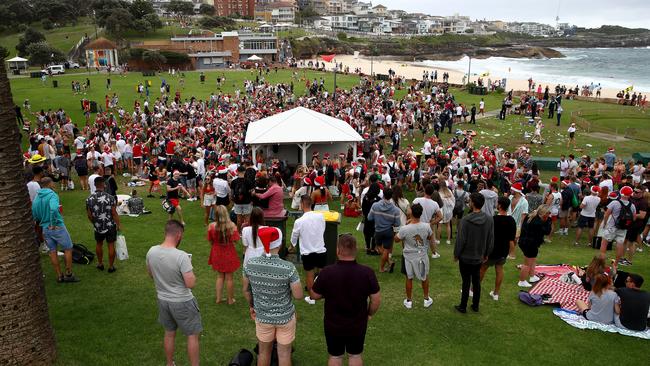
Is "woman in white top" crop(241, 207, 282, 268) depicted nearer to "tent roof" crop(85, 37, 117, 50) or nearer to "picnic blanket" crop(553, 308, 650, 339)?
"picnic blanket" crop(553, 308, 650, 339)

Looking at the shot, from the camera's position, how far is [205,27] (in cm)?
10512

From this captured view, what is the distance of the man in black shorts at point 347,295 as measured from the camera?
4.20 meters

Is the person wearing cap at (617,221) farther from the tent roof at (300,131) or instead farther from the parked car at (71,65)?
the parked car at (71,65)

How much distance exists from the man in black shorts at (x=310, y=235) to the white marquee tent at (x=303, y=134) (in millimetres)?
9238

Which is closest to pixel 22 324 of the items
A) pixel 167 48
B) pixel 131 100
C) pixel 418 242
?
pixel 418 242

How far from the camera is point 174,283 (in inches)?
185

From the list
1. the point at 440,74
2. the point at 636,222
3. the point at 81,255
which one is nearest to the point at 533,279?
the point at 636,222

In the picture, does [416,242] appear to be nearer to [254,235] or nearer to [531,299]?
[531,299]

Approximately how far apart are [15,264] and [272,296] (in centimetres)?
280

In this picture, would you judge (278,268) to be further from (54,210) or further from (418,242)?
(54,210)

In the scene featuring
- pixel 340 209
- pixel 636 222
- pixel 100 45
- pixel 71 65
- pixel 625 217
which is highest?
pixel 100 45

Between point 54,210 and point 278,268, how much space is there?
4.52 m

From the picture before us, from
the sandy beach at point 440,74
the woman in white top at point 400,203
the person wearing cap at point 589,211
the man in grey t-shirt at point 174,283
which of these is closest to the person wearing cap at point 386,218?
the woman in white top at point 400,203

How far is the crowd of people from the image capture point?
4441 mm
